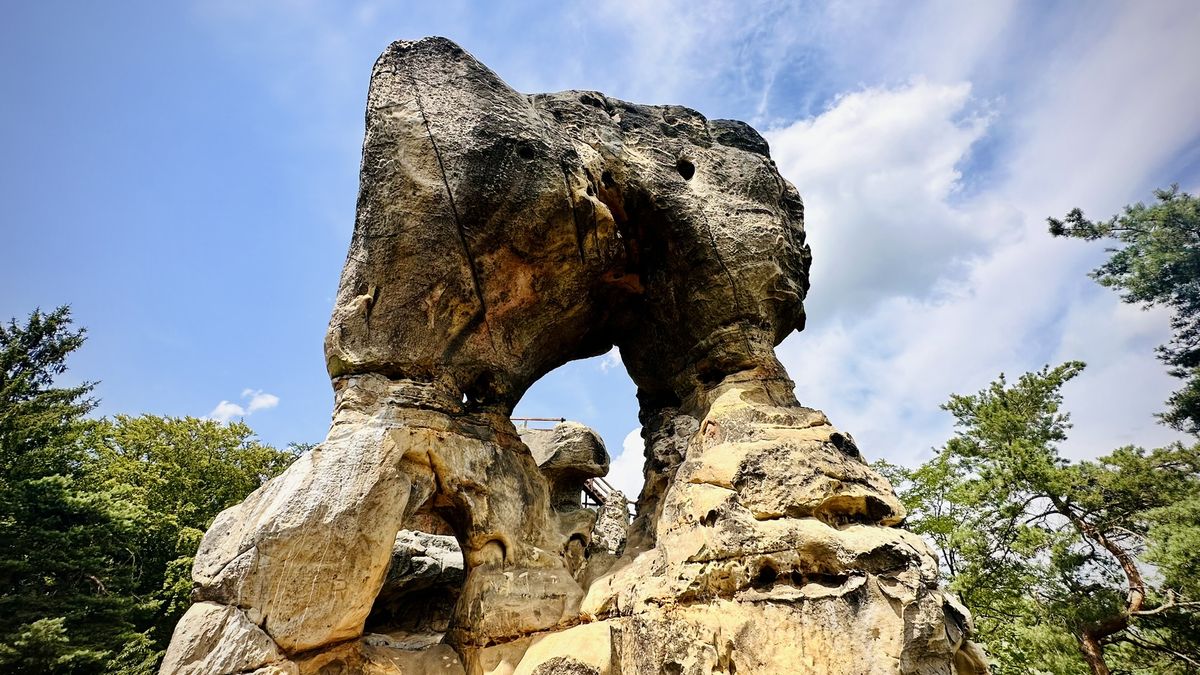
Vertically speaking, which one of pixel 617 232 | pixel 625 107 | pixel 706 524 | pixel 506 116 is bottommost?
pixel 706 524

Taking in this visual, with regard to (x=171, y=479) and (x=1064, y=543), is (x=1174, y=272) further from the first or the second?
(x=171, y=479)

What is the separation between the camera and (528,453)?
7.14 metres

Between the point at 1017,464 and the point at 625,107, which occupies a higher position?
the point at 625,107

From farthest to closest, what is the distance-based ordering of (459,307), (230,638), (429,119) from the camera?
(459,307), (429,119), (230,638)

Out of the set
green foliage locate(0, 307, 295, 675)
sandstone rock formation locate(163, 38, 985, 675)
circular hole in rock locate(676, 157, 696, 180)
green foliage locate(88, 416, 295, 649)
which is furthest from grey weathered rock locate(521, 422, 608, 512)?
green foliage locate(88, 416, 295, 649)

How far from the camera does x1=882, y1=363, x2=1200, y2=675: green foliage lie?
10.9 m

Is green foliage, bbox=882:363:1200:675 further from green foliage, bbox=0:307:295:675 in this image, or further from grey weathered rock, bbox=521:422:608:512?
green foliage, bbox=0:307:295:675

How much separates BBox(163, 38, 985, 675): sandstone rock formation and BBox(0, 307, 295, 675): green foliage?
339 inches

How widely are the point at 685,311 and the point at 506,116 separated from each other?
10.2ft

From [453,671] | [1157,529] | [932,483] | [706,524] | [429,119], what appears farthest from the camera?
[932,483]

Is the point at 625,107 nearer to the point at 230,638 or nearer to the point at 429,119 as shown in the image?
the point at 429,119

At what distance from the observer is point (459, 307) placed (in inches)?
249

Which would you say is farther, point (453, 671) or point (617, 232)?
point (617, 232)

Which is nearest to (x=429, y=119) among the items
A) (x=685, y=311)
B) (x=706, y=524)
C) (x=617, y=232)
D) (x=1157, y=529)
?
(x=617, y=232)
